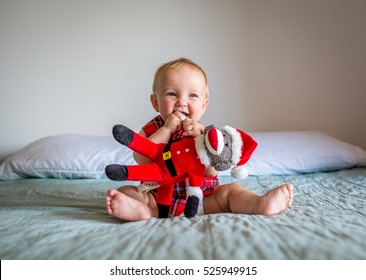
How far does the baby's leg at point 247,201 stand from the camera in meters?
0.73

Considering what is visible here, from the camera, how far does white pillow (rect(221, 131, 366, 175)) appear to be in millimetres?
1538

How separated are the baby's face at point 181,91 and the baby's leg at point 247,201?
230mm

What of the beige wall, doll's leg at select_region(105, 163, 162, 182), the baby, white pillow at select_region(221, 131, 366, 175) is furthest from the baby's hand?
the beige wall

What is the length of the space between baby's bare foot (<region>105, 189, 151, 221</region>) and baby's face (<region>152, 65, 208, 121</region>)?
0.91 feet

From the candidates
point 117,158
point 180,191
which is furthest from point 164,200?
point 117,158

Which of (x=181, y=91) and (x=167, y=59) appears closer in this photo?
(x=181, y=91)

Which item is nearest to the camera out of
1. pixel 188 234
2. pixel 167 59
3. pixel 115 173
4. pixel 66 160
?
pixel 188 234

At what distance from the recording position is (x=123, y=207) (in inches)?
27.6

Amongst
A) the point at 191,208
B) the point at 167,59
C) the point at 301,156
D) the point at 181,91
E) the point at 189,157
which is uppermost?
the point at 167,59

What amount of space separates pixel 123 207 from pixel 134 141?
15 cm

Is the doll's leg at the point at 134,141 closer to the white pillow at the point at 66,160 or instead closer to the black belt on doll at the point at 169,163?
the black belt on doll at the point at 169,163

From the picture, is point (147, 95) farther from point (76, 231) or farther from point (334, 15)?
point (76, 231)

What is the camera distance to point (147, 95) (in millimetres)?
2104

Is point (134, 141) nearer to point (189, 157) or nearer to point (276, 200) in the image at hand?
point (189, 157)
